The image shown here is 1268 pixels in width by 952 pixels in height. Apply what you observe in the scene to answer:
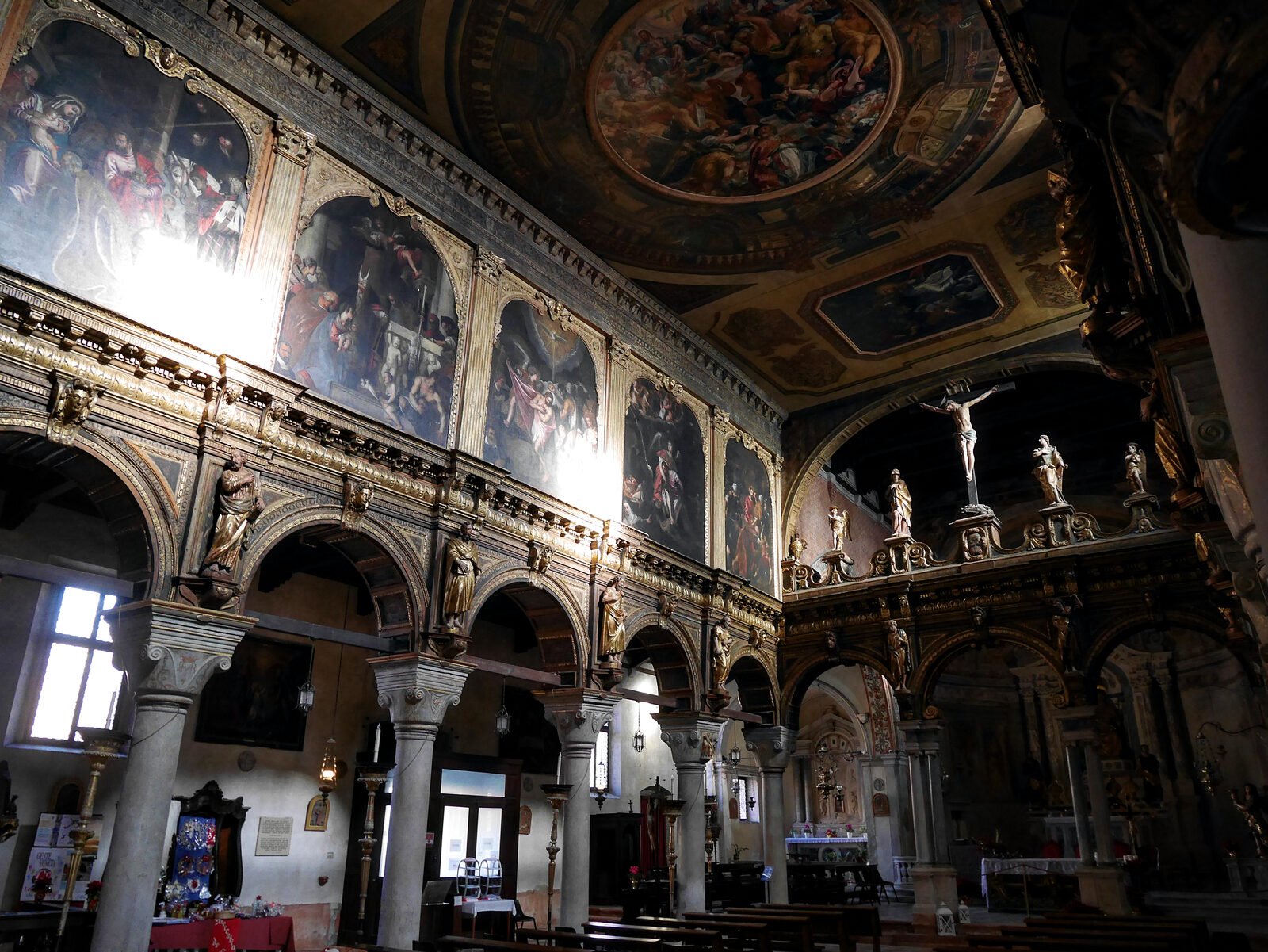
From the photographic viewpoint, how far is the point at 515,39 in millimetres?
11523

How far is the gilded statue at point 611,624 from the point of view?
14.0 meters

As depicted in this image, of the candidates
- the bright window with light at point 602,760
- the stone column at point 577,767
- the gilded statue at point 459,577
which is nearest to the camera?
the gilded statue at point 459,577

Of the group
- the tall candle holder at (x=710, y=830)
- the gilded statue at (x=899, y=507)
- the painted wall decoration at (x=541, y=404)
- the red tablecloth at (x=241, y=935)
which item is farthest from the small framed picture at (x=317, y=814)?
the gilded statue at (x=899, y=507)

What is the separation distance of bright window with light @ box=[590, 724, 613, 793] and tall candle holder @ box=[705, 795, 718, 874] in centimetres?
251

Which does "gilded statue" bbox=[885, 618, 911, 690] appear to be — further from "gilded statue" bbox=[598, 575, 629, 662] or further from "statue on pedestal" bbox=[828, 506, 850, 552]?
"gilded statue" bbox=[598, 575, 629, 662]

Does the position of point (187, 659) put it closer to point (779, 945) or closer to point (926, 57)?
point (779, 945)

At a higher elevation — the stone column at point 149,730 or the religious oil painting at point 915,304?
the religious oil painting at point 915,304

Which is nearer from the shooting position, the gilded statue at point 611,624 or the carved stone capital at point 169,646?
the carved stone capital at point 169,646

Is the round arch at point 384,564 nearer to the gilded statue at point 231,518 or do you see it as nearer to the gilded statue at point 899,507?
the gilded statue at point 231,518

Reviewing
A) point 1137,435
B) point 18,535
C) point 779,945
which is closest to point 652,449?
point 779,945

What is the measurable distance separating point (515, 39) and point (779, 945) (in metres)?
11.5

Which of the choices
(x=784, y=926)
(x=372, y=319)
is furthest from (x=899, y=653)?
(x=372, y=319)

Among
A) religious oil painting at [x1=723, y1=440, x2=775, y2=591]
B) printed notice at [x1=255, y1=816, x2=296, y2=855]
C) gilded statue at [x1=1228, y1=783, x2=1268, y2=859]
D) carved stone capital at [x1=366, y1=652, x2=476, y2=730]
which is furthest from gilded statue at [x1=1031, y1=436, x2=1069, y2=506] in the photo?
printed notice at [x1=255, y1=816, x2=296, y2=855]

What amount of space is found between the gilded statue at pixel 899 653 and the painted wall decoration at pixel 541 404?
23.9 feet
